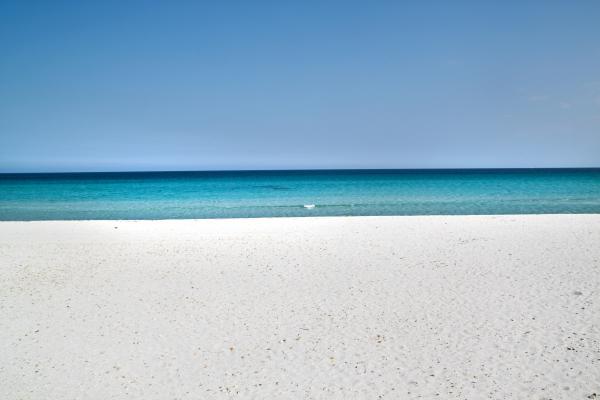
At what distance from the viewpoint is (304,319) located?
766 cm

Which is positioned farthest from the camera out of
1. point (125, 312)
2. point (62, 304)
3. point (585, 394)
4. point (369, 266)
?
point (369, 266)

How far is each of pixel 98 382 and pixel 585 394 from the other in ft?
21.6

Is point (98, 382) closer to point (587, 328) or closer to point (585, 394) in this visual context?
point (585, 394)

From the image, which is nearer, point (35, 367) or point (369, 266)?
point (35, 367)

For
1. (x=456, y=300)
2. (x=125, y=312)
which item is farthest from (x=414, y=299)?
(x=125, y=312)

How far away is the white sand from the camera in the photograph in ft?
18.3

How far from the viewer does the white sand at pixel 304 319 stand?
557cm

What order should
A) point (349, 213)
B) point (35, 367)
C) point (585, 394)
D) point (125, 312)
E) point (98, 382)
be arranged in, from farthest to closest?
point (349, 213) → point (125, 312) → point (35, 367) → point (98, 382) → point (585, 394)

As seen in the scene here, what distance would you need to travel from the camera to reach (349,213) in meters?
25.5

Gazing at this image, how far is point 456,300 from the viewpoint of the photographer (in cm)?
846

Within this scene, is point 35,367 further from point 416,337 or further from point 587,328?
point 587,328

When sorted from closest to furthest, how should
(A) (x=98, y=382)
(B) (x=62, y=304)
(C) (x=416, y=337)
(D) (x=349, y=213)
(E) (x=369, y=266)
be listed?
(A) (x=98, y=382), (C) (x=416, y=337), (B) (x=62, y=304), (E) (x=369, y=266), (D) (x=349, y=213)

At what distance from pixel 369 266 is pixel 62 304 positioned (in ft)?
25.0

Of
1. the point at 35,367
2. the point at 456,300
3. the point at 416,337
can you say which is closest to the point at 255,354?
the point at 416,337
